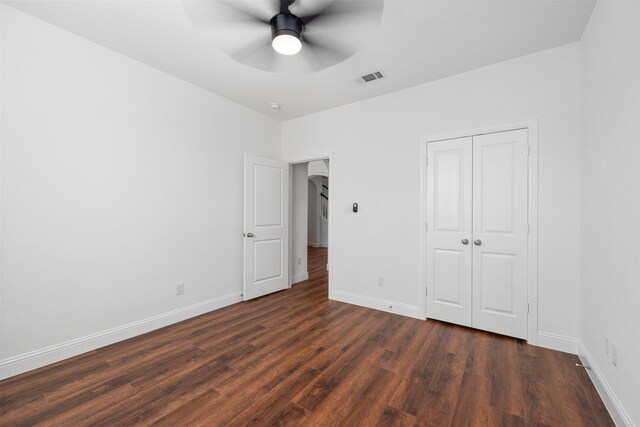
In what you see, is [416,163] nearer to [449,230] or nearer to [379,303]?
[449,230]

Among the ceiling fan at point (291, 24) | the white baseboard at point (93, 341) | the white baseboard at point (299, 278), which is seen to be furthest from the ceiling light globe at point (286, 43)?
the white baseboard at point (299, 278)

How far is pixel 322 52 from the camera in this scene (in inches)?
72.1

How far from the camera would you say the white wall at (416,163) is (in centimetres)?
256

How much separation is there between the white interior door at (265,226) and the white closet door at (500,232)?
110 inches

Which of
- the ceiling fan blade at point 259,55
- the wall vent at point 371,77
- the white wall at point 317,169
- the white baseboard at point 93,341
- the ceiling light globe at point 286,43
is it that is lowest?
the white baseboard at point 93,341

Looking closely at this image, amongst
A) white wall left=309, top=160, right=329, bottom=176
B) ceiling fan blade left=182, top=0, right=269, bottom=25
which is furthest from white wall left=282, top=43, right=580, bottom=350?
white wall left=309, top=160, right=329, bottom=176

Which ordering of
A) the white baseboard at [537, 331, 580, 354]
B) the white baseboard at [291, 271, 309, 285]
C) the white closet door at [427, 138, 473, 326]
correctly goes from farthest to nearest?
the white baseboard at [291, 271, 309, 285] → the white closet door at [427, 138, 473, 326] → the white baseboard at [537, 331, 580, 354]

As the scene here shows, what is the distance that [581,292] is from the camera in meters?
2.45

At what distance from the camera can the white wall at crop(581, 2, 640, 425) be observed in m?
1.50

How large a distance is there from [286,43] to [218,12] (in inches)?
15.2

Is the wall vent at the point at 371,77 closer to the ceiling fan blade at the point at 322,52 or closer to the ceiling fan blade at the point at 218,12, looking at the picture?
the ceiling fan blade at the point at 322,52

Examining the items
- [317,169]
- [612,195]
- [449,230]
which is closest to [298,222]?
[449,230]

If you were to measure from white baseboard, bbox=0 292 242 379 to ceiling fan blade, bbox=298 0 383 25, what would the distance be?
10.6 feet

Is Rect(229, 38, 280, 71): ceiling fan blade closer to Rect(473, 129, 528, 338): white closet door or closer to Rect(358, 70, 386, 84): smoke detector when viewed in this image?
Rect(358, 70, 386, 84): smoke detector
